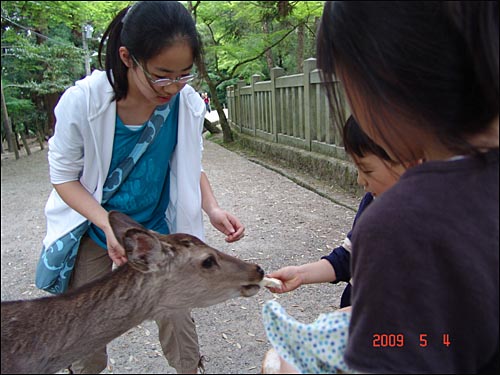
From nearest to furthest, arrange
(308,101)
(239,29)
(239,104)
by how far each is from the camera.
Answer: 1. (308,101)
2. (239,29)
3. (239,104)

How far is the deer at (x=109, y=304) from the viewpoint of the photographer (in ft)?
3.55

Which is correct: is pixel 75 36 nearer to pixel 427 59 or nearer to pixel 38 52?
pixel 38 52

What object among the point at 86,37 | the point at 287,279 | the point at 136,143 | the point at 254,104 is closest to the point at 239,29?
the point at 254,104

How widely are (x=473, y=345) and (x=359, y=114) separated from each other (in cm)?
41

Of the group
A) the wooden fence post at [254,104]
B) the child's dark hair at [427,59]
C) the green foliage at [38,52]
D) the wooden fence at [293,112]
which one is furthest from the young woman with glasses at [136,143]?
the wooden fence post at [254,104]

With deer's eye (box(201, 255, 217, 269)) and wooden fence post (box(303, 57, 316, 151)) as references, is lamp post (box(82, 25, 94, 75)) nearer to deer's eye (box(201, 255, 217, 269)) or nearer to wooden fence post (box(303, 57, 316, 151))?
wooden fence post (box(303, 57, 316, 151))

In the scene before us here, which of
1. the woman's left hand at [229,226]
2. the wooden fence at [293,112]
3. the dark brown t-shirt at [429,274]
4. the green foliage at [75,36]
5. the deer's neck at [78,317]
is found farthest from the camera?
the wooden fence at [293,112]

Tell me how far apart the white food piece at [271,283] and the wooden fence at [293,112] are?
350 centimetres

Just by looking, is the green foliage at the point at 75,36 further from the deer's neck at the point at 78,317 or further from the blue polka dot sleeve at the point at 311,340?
the blue polka dot sleeve at the point at 311,340

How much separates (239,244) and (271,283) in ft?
9.66

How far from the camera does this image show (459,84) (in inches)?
30.5

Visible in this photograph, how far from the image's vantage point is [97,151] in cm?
158

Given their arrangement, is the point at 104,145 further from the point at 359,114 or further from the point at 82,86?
the point at 359,114

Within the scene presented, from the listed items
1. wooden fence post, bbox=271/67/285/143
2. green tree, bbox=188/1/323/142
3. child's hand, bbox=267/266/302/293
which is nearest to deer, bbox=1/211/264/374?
child's hand, bbox=267/266/302/293
